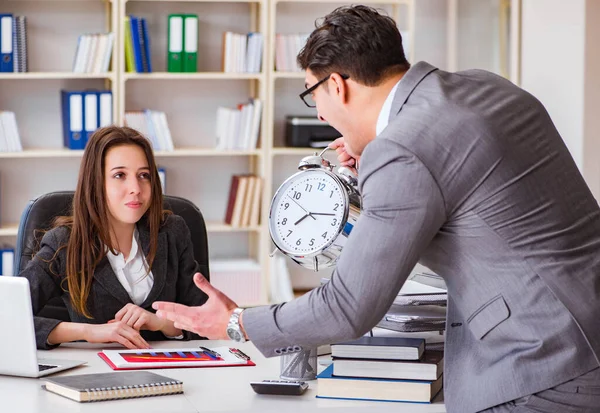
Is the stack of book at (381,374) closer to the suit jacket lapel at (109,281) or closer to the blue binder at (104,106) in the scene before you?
the suit jacket lapel at (109,281)

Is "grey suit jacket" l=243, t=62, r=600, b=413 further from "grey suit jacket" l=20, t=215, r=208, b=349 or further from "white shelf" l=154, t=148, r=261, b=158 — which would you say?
"white shelf" l=154, t=148, r=261, b=158

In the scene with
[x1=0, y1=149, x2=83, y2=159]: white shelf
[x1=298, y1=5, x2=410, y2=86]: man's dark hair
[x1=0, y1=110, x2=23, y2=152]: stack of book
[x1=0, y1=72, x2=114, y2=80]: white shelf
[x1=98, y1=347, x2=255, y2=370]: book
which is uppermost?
[x1=298, y1=5, x2=410, y2=86]: man's dark hair

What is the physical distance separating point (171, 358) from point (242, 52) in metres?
2.98

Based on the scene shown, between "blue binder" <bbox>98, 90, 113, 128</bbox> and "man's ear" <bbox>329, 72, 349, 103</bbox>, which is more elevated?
"man's ear" <bbox>329, 72, 349, 103</bbox>

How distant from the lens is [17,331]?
1.84m

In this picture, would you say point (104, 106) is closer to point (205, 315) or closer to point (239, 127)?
point (239, 127)

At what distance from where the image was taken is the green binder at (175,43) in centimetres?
461

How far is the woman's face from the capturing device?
245 cm

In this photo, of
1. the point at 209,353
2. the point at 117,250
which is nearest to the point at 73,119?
the point at 117,250

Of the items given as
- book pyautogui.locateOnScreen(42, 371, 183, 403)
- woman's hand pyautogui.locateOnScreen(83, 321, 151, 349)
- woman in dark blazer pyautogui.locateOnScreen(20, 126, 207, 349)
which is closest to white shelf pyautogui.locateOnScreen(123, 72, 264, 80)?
woman in dark blazer pyautogui.locateOnScreen(20, 126, 207, 349)

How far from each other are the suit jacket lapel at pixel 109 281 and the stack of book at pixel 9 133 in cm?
240

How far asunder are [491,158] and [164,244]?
131 centimetres

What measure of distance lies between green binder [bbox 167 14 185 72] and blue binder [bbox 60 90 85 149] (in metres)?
0.49

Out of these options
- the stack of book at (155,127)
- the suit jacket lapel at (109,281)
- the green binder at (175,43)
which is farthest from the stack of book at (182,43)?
the suit jacket lapel at (109,281)
